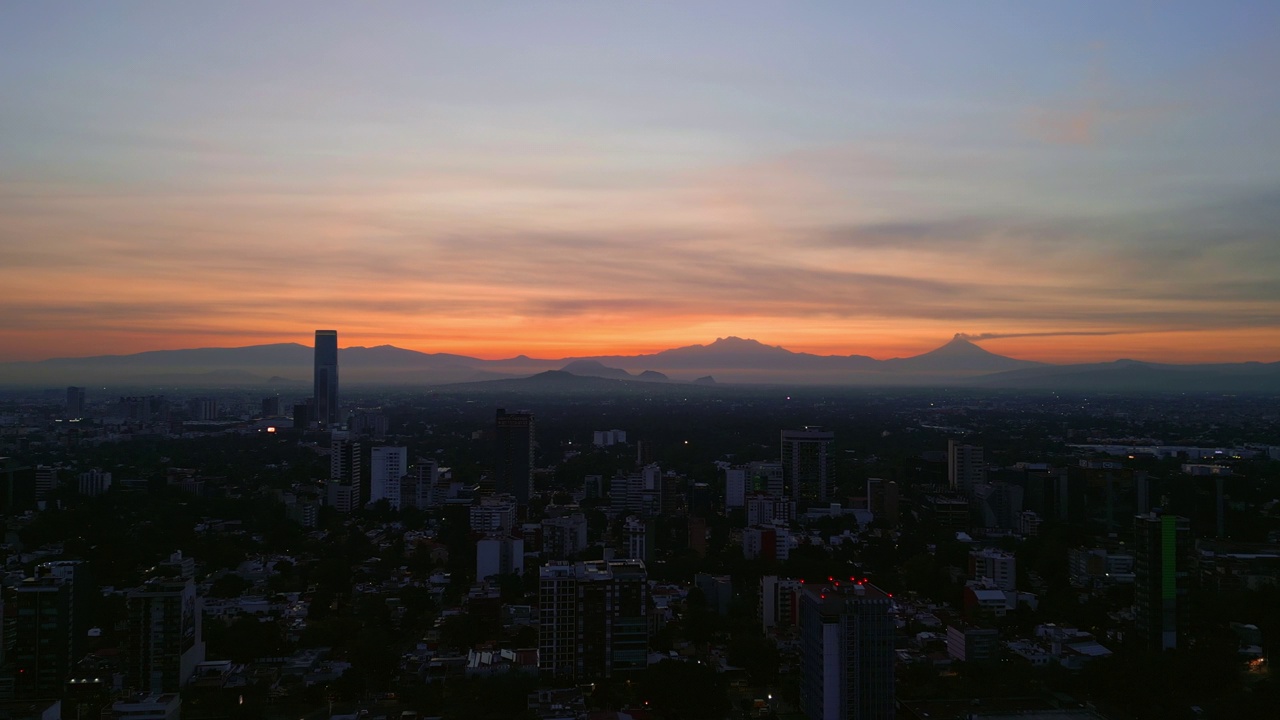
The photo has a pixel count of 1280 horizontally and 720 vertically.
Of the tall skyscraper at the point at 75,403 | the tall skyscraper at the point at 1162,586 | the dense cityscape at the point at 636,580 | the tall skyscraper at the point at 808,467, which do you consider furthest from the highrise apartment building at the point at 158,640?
the tall skyscraper at the point at 75,403

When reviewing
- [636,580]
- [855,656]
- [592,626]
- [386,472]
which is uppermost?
[636,580]

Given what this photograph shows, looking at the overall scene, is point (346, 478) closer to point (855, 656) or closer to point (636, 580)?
point (636, 580)

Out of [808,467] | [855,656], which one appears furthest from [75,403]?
[855,656]

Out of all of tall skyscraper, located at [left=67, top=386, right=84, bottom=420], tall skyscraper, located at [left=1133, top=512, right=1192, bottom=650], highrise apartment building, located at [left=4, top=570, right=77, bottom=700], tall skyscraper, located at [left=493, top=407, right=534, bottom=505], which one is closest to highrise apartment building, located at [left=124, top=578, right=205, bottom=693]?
highrise apartment building, located at [left=4, top=570, right=77, bottom=700]

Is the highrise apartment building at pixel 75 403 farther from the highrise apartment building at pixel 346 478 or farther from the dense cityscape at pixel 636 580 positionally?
the highrise apartment building at pixel 346 478

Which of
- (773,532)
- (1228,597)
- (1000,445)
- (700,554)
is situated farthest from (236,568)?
(1000,445)

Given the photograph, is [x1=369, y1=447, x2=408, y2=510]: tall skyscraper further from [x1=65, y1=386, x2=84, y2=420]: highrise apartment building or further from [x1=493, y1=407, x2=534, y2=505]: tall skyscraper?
[x1=65, y1=386, x2=84, y2=420]: highrise apartment building
